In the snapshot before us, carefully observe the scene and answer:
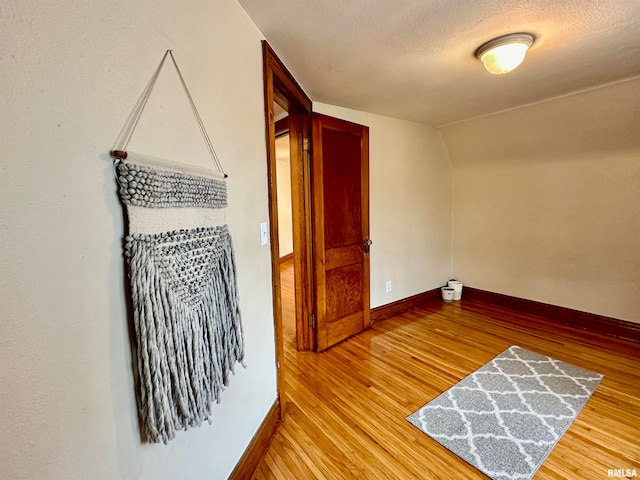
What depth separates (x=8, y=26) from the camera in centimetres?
50

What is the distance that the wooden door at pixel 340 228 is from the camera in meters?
2.53

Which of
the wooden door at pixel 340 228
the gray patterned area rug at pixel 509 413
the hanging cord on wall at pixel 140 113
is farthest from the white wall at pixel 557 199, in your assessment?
the hanging cord on wall at pixel 140 113

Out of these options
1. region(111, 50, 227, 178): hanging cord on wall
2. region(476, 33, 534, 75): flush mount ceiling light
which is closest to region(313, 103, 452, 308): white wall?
region(476, 33, 534, 75): flush mount ceiling light

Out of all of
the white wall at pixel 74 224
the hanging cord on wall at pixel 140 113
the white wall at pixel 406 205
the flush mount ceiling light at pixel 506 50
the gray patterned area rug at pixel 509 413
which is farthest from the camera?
the white wall at pixel 406 205

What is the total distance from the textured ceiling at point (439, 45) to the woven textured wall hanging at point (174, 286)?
91 centimetres

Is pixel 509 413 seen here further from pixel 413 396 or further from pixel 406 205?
pixel 406 205

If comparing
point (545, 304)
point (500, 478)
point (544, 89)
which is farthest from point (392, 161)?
point (500, 478)

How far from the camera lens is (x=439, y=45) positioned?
5.59 feet

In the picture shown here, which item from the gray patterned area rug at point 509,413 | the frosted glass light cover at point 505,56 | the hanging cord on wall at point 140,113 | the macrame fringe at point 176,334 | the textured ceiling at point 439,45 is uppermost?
the textured ceiling at point 439,45

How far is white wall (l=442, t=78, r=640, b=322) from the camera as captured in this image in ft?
8.59

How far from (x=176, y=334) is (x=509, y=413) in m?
2.03

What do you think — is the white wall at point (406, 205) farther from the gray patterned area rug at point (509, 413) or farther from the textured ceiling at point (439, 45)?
the gray patterned area rug at point (509, 413)

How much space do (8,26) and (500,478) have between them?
7.29 ft

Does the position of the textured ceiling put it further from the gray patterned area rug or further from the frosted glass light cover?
the gray patterned area rug
